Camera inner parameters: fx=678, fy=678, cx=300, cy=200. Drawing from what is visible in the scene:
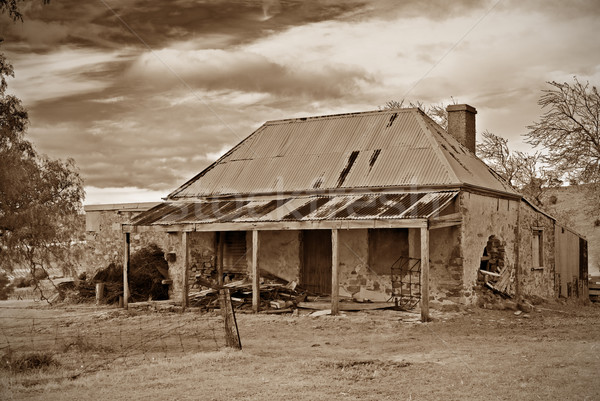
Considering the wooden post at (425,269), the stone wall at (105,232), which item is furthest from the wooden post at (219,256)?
the wooden post at (425,269)


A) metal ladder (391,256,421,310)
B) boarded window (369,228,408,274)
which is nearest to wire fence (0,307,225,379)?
boarded window (369,228,408,274)

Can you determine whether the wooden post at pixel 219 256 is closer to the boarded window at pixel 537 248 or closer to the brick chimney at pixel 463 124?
the brick chimney at pixel 463 124

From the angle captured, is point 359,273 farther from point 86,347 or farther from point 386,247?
point 86,347

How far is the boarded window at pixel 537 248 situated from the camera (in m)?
20.9

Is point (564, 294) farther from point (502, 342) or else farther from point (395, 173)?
point (502, 342)

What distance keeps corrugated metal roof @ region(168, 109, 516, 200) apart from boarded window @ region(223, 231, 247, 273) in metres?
1.30

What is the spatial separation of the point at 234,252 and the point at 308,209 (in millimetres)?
3934

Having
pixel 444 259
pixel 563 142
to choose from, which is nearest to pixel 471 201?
pixel 444 259

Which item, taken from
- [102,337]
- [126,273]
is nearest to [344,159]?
[126,273]

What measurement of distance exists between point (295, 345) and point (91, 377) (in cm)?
405

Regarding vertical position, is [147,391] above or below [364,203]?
below

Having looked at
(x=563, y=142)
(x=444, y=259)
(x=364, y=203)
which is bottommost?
(x=444, y=259)

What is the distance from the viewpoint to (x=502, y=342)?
1205cm

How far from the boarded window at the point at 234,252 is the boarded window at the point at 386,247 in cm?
416
